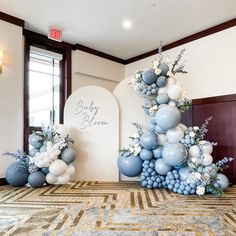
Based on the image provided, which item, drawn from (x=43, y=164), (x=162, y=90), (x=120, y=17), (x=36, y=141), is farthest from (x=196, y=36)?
(x=43, y=164)

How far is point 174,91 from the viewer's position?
4.25 metres

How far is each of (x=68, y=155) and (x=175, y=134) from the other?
1.93m

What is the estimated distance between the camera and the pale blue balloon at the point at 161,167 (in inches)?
160

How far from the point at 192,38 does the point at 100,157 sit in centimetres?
338

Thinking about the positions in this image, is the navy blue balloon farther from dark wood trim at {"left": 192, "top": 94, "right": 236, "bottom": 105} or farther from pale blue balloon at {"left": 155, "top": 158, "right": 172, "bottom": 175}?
dark wood trim at {"left": 192, "top": 94, "right": 236, "bottom": 105}

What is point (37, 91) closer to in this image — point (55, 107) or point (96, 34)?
point (55, 107)

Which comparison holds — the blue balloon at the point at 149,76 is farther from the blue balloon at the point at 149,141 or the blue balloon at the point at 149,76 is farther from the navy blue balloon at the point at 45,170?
the navy blue balloon at the point at 45,170

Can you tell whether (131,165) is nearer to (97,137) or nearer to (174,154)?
(174,154)

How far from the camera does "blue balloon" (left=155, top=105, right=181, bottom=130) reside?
4012mm

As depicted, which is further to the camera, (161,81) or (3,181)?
(3,181)

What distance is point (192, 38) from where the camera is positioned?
5.64 metres

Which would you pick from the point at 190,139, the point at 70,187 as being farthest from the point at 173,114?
the point at 70,187

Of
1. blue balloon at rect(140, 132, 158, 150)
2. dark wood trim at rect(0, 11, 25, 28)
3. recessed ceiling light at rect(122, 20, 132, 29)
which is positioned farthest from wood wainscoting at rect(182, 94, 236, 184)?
dark wood trim at rect(0, 11, 25, 28)

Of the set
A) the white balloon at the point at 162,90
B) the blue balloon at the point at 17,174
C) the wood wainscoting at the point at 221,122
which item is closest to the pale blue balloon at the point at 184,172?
the white balloon at the point at 162,90
